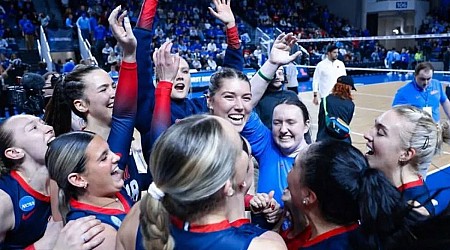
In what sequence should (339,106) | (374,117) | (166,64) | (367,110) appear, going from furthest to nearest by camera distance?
(367,110) → (374,117) → (339,106) → (166,64)

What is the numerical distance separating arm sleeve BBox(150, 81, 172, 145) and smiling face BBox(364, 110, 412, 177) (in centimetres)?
101

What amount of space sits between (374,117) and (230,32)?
7.13 meters

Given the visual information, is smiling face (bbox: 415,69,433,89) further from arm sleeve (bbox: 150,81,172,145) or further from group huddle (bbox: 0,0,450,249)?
arm sleeve (bbox: 150,81,172,145)

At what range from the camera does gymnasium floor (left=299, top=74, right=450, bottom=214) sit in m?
5.06

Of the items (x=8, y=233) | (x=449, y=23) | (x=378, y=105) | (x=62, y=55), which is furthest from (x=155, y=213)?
(x=449, y=23)

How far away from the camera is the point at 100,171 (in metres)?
1.74

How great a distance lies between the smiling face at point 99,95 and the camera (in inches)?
91.8

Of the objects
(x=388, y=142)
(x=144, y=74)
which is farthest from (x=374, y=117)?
(x=144, y=74)

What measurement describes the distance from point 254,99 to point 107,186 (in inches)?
46.0

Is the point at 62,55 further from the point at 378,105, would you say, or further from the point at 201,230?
the point at 201,230

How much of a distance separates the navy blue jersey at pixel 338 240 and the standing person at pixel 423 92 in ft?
11.7

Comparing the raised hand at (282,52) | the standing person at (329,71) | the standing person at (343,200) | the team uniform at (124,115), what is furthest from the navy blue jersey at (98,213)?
the standing person at (329,71)

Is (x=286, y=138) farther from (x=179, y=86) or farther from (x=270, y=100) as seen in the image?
(x=270, y=100)

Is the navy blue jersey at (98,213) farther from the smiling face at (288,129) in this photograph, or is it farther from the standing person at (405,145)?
the standing person at (405,145)
